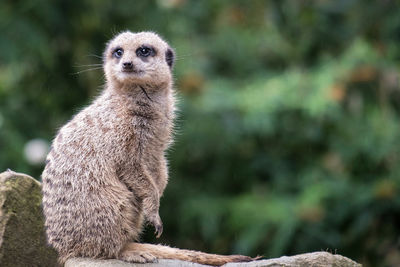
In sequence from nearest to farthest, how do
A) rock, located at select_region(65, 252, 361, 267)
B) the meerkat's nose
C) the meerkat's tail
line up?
rock, located at select_region(65, 252, 361, 267) < the meerkat's tail < the meerkat's nose

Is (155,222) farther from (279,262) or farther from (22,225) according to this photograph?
(22,225)

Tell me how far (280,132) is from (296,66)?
88cm

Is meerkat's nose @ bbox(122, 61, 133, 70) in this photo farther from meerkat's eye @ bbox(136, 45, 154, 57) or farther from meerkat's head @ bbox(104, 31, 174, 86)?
meerkat's eye @ bbox(136, 45, 154, 57)

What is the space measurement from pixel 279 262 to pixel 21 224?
5.30ft

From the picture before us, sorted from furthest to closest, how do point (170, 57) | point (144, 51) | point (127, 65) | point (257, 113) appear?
point (257, 113), point (170, 57), point (144, 51), point (127, 65)

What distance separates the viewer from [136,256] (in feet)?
12.0

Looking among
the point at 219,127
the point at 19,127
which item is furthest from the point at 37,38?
the point at 219,127

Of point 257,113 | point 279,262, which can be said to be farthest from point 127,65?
point 257,113

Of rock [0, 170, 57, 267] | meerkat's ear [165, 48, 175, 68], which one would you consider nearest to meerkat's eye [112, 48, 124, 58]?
meerkat's ear [165, 48, 175, 68]

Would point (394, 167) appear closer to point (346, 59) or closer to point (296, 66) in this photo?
point (346, 59)

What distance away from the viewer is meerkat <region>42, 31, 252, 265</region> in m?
3.64

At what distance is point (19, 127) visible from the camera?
6.82 m

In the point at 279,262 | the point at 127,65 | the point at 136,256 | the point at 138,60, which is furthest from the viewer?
the point at 138,60

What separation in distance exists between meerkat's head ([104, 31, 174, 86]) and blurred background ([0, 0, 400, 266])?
225 centimetres
